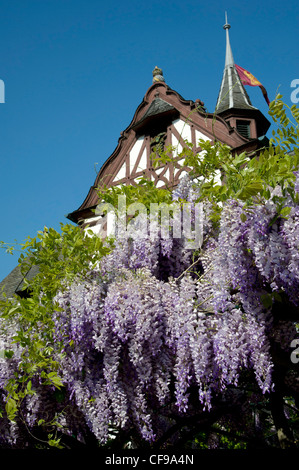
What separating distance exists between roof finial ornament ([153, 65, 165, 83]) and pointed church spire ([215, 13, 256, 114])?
7.26 ft

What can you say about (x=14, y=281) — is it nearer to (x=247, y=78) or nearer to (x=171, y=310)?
(x=247, y=78)

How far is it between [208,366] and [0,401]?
3.63 meters

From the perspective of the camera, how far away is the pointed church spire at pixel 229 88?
15587 mm

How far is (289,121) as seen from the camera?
398 centimetres

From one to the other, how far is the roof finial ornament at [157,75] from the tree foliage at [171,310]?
11450 mm

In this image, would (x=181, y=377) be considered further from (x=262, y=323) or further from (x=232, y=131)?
(x=232, y=131)

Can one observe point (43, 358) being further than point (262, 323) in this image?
Yes

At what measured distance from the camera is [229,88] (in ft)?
47.6

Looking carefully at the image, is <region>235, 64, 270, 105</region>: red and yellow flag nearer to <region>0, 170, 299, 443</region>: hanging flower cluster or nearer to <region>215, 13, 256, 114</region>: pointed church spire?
<region>215, 13, 256, 114</region>: pointed church spire

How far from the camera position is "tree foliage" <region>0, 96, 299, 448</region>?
3750 millimetres
